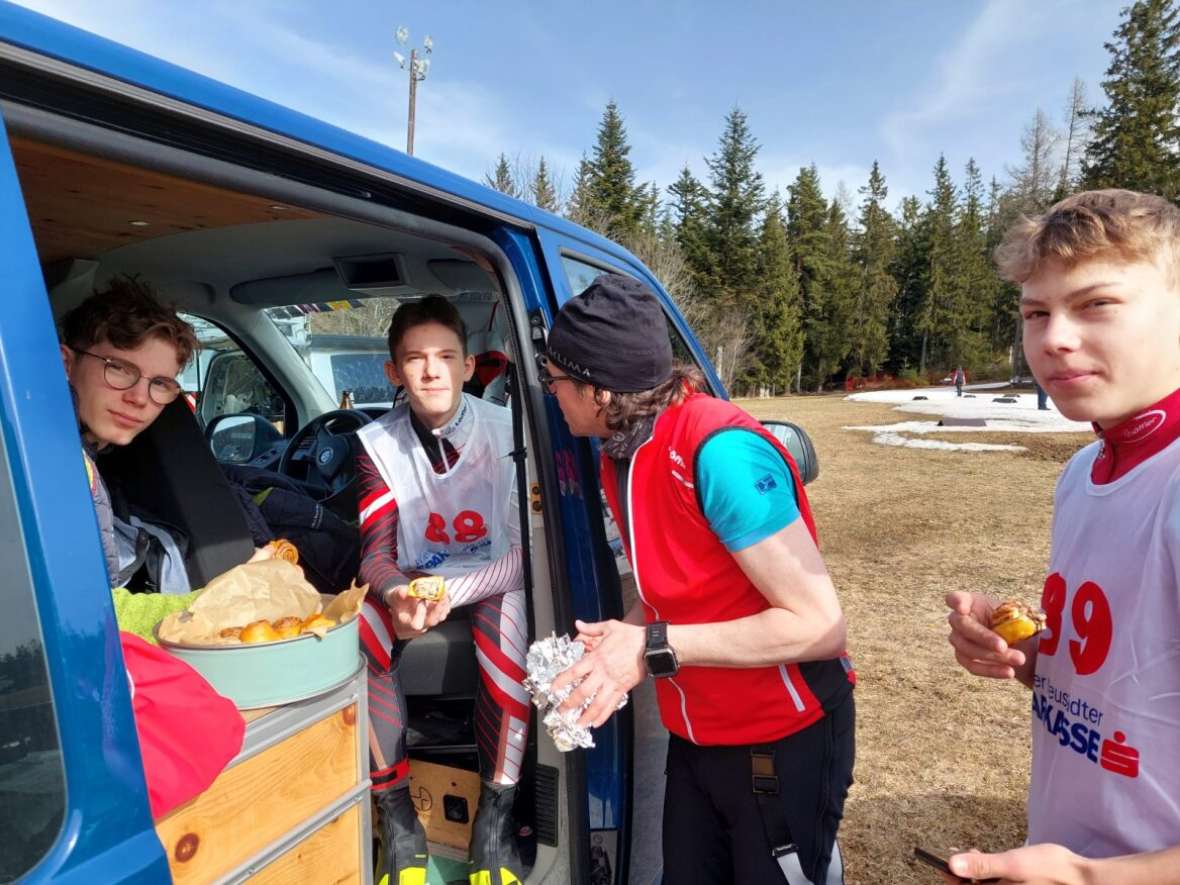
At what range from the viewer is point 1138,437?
3.81 feet

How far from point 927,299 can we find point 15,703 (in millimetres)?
58056

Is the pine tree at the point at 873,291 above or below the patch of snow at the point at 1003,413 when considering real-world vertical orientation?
above

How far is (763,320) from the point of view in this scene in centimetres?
4812

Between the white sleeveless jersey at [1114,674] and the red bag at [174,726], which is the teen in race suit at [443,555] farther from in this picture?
the white sleeveless jersey at [1114,674]

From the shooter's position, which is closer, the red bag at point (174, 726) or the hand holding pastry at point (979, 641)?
the red bag at point (174, 726)

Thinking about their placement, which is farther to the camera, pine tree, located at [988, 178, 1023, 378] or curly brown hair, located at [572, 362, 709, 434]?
pine tree, located at [988, 178, 1023, 378]

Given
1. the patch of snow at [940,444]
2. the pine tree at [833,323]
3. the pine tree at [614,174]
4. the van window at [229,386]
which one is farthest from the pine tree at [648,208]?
the van window at [229,386]

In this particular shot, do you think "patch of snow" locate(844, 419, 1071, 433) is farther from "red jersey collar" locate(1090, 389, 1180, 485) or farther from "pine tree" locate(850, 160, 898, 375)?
"pine tree" locate(850, 160, 898, 375)

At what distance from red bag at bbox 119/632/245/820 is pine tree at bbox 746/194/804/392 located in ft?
156

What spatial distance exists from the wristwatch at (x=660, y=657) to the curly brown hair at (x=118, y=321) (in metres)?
1.52

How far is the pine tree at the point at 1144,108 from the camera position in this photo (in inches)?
1357

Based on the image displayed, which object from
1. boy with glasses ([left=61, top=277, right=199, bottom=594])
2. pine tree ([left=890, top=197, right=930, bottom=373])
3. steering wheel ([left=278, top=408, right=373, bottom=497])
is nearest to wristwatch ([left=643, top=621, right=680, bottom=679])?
boy with glasses ([left=61, top=277, right=199, bottom=594])

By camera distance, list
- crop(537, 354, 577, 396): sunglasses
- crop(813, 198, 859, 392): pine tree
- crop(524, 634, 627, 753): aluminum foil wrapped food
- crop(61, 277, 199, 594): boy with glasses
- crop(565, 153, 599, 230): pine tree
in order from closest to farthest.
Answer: crop(524, 634, 627, 753): aluminum foil wrapped food < crop(537, 354, 577, 396): sunglasses < crop(61, 277, 199, 594): boy with glasses < crop(565, 153, 599, 230): pine tree < crop(813, 198, 859, 392): pine tree

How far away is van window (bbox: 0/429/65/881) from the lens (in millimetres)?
822
